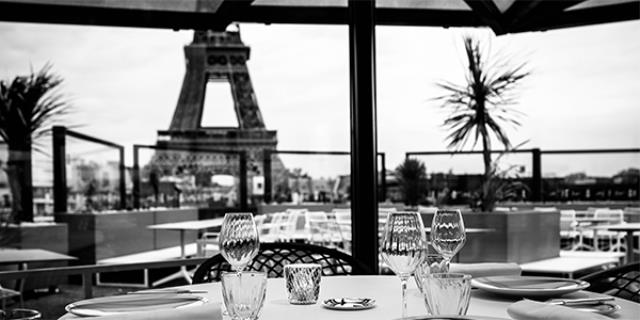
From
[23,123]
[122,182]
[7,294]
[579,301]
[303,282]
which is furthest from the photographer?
[122,182]

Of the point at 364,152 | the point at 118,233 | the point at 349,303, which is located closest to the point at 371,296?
the point at 349,303

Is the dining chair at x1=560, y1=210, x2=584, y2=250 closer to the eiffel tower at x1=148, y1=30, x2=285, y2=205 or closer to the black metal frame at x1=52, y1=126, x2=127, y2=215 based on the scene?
the eiffel tower at x1=148, y1=30, x2=285, y2=205

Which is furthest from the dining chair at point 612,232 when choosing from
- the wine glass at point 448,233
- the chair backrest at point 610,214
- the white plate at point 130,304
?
the white plate at point 130,304

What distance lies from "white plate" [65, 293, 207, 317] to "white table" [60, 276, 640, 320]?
1.5 inches

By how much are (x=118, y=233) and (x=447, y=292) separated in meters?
3.58

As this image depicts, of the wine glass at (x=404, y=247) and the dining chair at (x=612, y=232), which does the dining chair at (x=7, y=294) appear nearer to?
the wine glass at (x=404, y=247)

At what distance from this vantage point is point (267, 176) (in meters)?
4.43

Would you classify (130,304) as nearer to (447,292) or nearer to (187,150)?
(447,292)

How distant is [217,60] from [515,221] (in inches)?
92.4

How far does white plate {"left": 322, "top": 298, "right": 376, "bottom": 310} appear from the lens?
1320 millimetres

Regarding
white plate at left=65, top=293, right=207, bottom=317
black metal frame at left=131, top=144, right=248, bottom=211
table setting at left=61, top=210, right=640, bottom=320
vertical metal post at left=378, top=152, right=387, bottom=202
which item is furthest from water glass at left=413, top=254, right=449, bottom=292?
black metal frame at left=131, top=144, right=248, bottom=211

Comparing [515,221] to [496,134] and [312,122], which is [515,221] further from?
[312,122]

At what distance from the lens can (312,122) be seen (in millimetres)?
4324

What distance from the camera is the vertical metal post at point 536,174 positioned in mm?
4016
